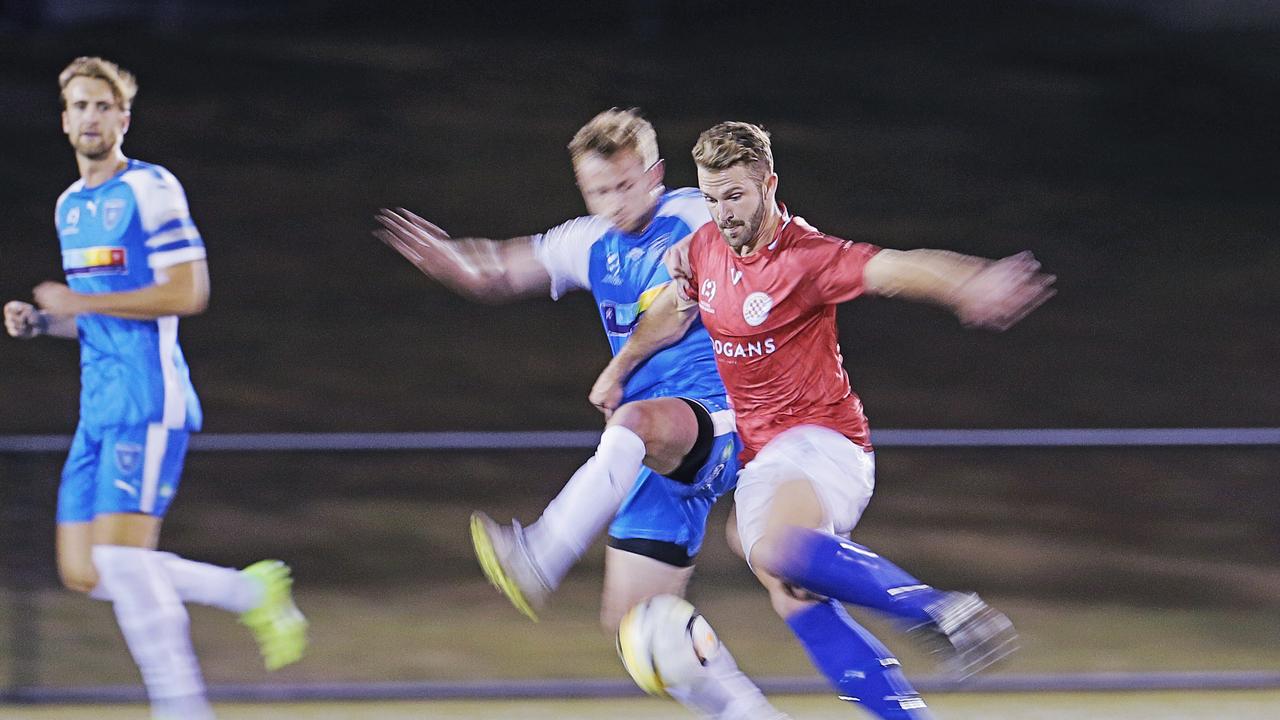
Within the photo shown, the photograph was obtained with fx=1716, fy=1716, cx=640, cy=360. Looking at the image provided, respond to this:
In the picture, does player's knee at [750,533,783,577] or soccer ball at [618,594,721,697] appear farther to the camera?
soccer ball at [618,594,721,697]

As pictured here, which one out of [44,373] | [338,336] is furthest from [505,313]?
[44,373]

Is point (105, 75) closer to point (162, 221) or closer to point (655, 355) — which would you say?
point (162, 221)

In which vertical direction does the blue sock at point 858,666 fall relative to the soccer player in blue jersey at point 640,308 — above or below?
below

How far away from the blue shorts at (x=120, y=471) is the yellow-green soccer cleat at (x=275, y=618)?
413mm

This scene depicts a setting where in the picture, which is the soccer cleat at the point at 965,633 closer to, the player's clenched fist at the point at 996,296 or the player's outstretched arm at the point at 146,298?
the player's clenched fist at the point at 996,296

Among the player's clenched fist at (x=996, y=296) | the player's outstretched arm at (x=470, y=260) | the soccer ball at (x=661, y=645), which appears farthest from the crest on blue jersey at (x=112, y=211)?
the player's clenched fist at (x=996, y=296)

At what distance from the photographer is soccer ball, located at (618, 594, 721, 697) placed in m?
4.32

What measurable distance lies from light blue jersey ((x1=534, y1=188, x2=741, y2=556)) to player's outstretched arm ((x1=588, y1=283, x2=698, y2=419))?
0.11 metres

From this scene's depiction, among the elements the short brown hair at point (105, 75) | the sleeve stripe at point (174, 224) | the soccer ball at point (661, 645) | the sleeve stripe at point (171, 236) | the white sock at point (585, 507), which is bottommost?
the soccer ball at point (661, 645)

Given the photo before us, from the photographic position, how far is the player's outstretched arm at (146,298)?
450cm

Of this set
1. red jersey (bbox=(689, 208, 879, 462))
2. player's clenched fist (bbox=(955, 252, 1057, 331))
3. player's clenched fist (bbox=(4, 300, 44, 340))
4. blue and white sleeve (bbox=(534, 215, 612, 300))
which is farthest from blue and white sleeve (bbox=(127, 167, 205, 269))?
player's clenched fist (bbox=(955, 252, 1057, 331))

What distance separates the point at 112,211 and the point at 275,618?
49.3 inches

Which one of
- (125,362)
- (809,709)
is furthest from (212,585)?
(809,709)

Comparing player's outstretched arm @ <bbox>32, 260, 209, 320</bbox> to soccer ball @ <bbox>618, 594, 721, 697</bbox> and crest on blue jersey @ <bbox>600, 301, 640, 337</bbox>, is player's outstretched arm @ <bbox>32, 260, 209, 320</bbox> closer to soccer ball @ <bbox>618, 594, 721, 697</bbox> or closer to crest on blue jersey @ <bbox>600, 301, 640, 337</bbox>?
crest on blue jersey @ <bbox>600, 301, 640, 337</bbox>
